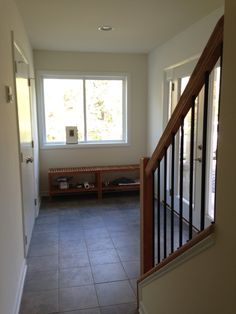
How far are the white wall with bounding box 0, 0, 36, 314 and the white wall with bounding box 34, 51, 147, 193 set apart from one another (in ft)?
7.26

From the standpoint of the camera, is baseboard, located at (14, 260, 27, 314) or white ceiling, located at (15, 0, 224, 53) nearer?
baseboard, located at (14, 260, 27, 314)

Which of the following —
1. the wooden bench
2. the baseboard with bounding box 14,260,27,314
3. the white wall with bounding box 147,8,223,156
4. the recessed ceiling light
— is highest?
the recessed ceiling light

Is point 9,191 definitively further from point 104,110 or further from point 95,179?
point 104,110

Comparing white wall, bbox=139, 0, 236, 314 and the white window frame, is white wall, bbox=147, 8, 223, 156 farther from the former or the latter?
white wall, bbox=139, 0, 236, 314

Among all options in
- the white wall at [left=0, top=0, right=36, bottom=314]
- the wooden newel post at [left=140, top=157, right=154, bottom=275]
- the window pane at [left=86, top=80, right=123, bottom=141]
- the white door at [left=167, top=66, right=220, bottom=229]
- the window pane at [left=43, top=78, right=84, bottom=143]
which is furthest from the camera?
the window pane at [left=86, top=80, right=123, bottom=141]

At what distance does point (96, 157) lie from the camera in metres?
5.33

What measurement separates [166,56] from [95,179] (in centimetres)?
242

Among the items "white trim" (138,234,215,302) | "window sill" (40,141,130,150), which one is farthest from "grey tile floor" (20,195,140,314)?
→ "window sill" (40,141,130,150)

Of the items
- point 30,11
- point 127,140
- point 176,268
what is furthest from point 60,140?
point 176,268

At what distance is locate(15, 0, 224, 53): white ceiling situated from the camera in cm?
287

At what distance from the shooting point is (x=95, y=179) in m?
5.31

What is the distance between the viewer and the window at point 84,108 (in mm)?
5086

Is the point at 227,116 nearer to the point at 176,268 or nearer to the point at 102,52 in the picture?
the point at 176,268

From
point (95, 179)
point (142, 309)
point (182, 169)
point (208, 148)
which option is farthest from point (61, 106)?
point (182, 169)
